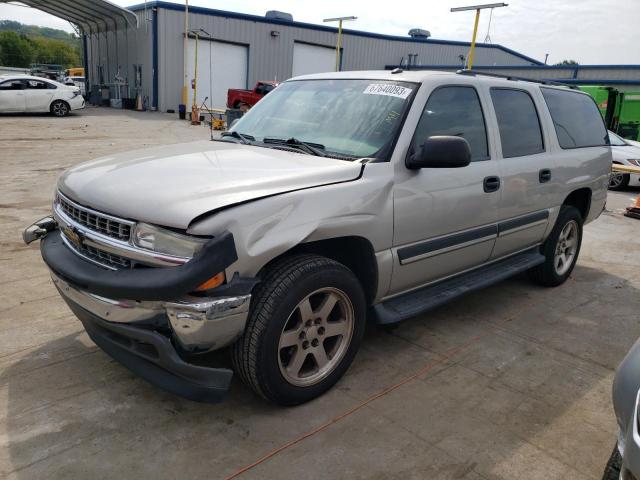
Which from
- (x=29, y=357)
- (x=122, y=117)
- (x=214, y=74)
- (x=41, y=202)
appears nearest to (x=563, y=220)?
(x=29, y=357)

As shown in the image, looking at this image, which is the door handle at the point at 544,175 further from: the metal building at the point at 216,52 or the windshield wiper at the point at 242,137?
the metal building at the point at 216,52

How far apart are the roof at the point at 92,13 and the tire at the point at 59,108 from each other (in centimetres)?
818

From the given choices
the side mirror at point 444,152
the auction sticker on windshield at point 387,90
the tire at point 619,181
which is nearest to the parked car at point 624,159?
the tire at point 619,181

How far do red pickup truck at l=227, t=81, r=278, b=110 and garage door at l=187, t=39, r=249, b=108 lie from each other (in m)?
4.58

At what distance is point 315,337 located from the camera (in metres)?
2.92

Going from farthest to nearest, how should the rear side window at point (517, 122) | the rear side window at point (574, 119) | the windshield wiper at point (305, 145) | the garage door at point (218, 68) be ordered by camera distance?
the garage door at point (218, 68) < the rear side window at point (574, 119) < the rear side window at point (517, 122) < the windshield wiper at point (305, 145)

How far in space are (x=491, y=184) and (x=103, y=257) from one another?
2653mm

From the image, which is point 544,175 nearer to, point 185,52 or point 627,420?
point 627,420

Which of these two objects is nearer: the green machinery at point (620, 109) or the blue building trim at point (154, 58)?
the green machinery at point (620, 109)

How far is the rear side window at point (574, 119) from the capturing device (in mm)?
4762

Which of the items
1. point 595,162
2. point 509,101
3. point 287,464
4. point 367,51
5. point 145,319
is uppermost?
point 367,51

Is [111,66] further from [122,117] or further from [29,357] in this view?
[29,357]

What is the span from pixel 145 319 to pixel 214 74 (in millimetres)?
28122

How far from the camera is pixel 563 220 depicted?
4914 mm
